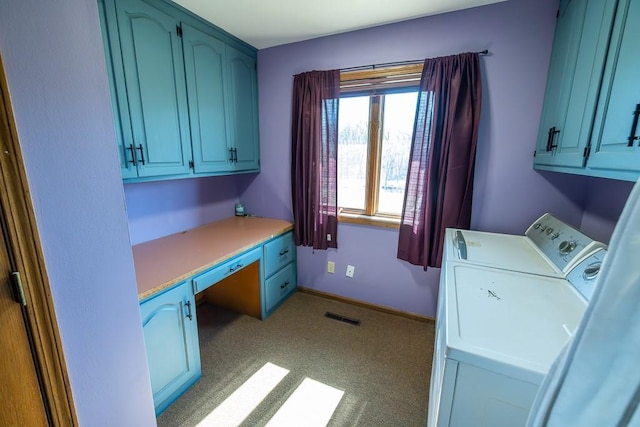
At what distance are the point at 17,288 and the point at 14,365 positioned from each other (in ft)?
0.77

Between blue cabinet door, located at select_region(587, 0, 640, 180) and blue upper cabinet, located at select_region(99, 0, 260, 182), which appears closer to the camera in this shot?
blue cabinet door, located at select_region(587, 0, 640, 180)

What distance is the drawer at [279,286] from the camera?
233 cm

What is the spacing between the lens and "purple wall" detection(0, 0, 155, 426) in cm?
71

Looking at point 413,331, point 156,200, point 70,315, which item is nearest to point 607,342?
point 70,315

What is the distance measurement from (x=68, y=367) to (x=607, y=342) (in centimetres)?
136

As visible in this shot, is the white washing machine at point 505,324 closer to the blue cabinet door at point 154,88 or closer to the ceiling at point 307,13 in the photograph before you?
the ceiling at point 307,13

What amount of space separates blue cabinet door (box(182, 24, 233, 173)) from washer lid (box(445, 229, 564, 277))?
180cm

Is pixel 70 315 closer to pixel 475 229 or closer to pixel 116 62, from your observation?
pixel 116 62

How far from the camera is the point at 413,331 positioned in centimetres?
218

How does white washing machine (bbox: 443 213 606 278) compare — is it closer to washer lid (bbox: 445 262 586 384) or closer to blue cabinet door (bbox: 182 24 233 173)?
washer lid (bbox: 445 262 586 384)

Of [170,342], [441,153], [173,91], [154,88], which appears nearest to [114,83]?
[154,88]

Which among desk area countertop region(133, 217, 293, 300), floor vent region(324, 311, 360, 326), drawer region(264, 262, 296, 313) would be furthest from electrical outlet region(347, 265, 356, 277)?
desk area countertop region(133, 217, 293, 300)

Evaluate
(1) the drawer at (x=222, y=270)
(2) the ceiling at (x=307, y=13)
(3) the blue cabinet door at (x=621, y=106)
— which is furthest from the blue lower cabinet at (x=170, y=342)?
(3) the blue cabinet door at (x=621, y=106)

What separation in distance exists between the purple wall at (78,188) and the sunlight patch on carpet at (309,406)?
2.58 feet
